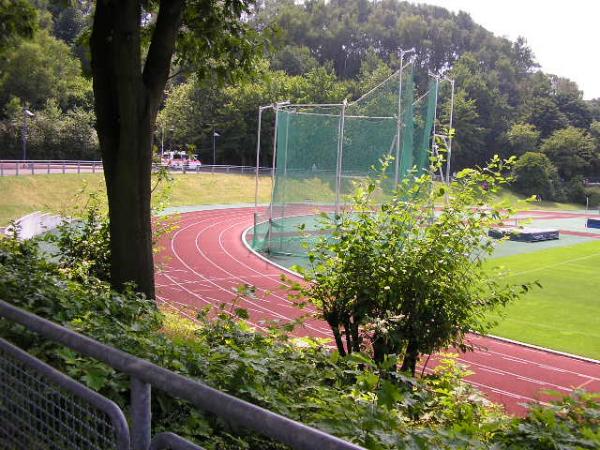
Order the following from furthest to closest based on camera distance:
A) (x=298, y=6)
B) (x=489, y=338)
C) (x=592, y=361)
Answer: (x=298, y=6) → (x=489, y=338) → (x=592, y=361)

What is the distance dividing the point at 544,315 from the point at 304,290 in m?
12.3

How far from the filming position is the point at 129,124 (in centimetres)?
619

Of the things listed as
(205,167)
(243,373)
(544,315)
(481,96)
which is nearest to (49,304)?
(243,373)

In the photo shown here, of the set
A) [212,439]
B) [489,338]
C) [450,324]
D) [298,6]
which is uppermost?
[298,6]

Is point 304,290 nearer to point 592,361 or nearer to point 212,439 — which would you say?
point 212,439

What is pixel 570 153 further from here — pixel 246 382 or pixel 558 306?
pixel 246 382

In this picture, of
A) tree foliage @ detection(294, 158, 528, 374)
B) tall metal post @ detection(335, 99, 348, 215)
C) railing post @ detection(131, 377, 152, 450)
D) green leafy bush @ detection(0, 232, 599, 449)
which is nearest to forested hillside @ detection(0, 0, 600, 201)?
tree foliage @ detection(294, 158, 528, 374)

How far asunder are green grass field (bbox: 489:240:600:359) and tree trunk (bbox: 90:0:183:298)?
605cm

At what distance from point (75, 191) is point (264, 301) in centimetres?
2221

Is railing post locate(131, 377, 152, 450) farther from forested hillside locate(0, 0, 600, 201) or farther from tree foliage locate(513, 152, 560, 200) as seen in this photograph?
tree foliage locate(513, 152, 560, 200)

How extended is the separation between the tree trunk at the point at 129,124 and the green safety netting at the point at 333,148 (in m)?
15.4

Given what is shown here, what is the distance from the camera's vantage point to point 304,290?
24.6 ft

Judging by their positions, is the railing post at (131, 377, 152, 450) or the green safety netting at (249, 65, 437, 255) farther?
the green safety netting at (249, 65, 437, 255)

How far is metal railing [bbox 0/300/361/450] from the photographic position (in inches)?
56.7
